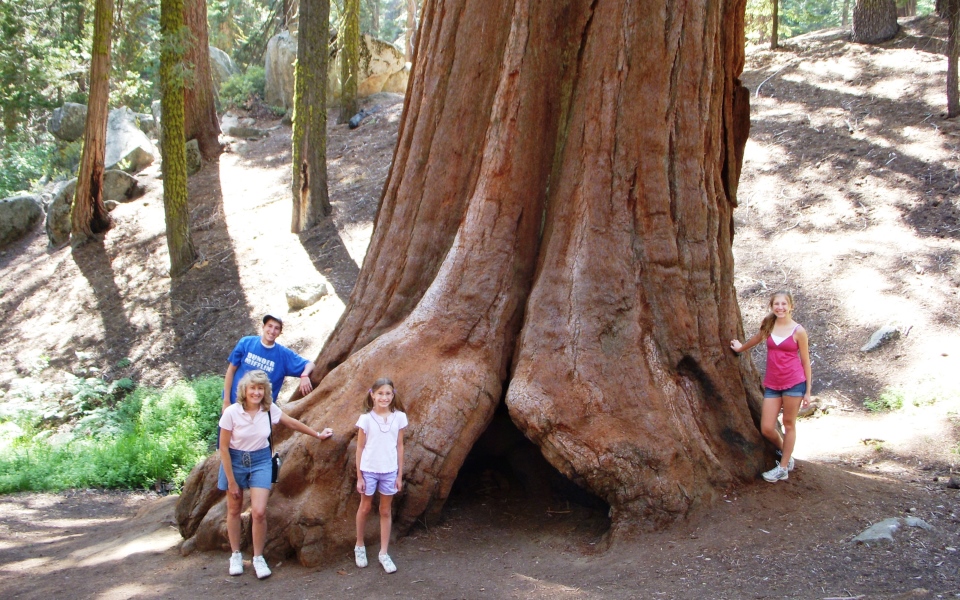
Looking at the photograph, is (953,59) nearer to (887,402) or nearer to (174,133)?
(887,402)

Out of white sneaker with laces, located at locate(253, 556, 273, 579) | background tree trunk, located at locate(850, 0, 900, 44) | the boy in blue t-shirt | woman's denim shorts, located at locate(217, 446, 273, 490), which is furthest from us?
background tree trunk, located at locate(850, 0, 900, 44)

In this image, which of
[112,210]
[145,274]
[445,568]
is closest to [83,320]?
[145,274]

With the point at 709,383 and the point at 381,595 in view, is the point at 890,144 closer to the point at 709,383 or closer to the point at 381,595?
the point at 709,383

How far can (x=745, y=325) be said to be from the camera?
9.90 metres

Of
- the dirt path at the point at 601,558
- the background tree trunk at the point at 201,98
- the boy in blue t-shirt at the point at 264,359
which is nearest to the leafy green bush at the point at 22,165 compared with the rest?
the background tree trunk at the point at 201,98

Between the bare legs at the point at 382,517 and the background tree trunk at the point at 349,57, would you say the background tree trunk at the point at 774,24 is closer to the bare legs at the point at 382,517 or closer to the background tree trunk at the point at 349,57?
the background tree trunk at the point at 349,57

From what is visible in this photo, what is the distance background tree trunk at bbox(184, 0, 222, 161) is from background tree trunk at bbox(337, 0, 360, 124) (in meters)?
3.12

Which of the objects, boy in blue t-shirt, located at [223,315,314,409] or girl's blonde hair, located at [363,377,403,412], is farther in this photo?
boy in blue t-shirt, located at [223,315,314,409]

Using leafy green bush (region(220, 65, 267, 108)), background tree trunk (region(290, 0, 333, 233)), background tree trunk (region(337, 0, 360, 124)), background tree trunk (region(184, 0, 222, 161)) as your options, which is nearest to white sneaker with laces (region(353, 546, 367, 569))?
background tree trunk (region(290, 0, 333, 233))

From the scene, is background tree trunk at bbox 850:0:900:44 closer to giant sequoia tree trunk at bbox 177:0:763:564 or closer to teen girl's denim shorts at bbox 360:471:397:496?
giant sequoia tree trunk at bbox 177:0:763:564

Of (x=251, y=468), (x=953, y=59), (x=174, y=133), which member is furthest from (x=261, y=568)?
(x=953, y=59)

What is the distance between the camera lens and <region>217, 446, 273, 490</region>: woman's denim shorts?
4.95 meters

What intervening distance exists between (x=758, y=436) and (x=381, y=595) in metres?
2.75

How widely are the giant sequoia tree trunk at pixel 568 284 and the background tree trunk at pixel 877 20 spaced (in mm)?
11826
